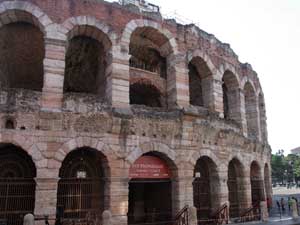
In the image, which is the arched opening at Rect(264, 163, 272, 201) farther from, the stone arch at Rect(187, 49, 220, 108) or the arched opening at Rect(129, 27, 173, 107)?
the arched opening at Rect(129, 27, 173, 107)

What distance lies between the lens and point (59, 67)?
11.0m

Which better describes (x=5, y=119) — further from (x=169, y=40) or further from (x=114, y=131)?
(x=169, y=40)

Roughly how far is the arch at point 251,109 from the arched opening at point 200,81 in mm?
3910

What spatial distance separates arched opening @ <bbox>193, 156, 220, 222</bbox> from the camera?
13672mm

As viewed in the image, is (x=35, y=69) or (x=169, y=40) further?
(x=35, y=69)

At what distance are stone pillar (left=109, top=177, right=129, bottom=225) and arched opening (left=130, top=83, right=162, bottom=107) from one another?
4.78 metres

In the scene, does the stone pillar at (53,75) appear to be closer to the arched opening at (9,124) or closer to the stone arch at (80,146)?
the arched opening at (9,124)

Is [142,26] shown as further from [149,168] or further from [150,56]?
[149,168]

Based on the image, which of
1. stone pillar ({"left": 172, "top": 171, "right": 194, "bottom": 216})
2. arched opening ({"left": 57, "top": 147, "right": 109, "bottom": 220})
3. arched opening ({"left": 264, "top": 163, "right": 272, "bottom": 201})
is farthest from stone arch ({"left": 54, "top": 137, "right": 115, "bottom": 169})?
arched opening ({"left": 264, "top": 163, "right": 272, "bottom": 201})

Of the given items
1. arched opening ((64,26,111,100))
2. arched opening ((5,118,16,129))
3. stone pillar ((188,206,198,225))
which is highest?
arched opening ((64,26,111,100))

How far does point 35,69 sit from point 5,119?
5.91 metres

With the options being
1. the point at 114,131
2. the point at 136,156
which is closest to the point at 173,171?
the point at 136,156

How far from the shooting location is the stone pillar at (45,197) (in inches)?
380

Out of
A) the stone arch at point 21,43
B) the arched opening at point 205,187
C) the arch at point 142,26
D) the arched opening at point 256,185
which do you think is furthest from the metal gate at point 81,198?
the arched opening at point 256,185
